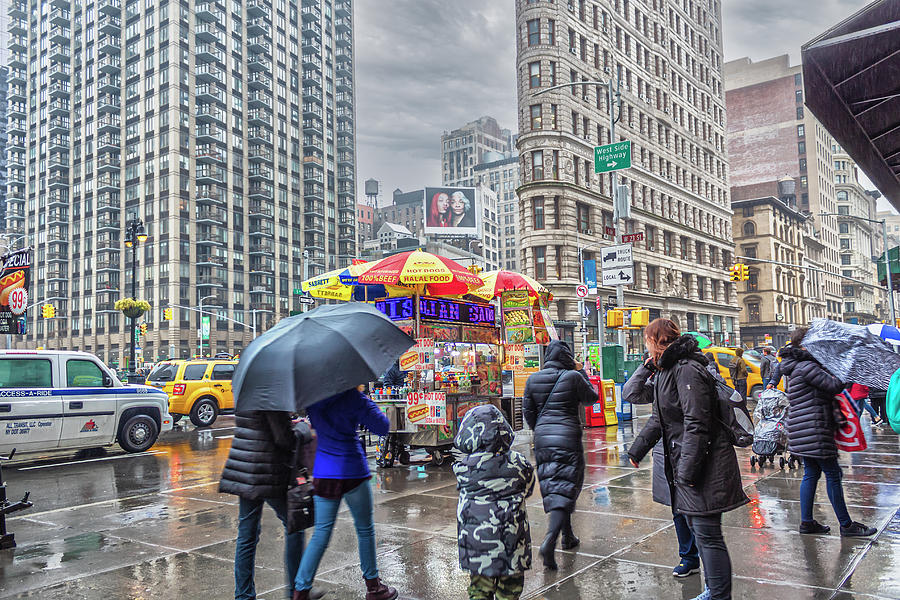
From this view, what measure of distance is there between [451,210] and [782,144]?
5302cm

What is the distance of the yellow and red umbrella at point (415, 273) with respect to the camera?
34.9 ft

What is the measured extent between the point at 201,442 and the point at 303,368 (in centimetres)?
1285

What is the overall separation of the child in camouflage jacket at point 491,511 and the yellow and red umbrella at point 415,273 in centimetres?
647

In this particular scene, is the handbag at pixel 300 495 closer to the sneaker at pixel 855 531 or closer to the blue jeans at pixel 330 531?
the blue jeans at pixel 330 531

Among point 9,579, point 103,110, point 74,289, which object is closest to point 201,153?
point 103,110

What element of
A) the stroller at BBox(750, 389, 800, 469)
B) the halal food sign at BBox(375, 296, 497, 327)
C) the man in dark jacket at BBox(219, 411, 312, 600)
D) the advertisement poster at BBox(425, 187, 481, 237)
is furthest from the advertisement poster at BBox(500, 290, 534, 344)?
the advertisement poster at BBox(425, 187, 481, 237)

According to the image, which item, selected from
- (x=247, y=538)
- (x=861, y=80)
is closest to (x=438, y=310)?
(x=247, y=538)

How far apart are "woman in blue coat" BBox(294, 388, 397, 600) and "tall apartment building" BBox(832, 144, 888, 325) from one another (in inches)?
4662

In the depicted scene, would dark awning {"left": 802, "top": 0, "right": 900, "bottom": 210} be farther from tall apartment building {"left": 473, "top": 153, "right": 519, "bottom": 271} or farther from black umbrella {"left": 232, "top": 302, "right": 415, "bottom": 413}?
tall apartment building {"left": 473, "top": 153, "right": 519, "bottom": 271}

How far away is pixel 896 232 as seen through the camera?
182875 millimetres

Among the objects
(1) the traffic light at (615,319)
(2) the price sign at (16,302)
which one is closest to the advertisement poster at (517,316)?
(1) the traffic light at (615,319)

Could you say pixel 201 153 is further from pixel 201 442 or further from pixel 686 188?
pixel 201 442

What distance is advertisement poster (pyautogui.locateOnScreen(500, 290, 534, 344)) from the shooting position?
42.2ft

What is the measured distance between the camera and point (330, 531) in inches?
194
